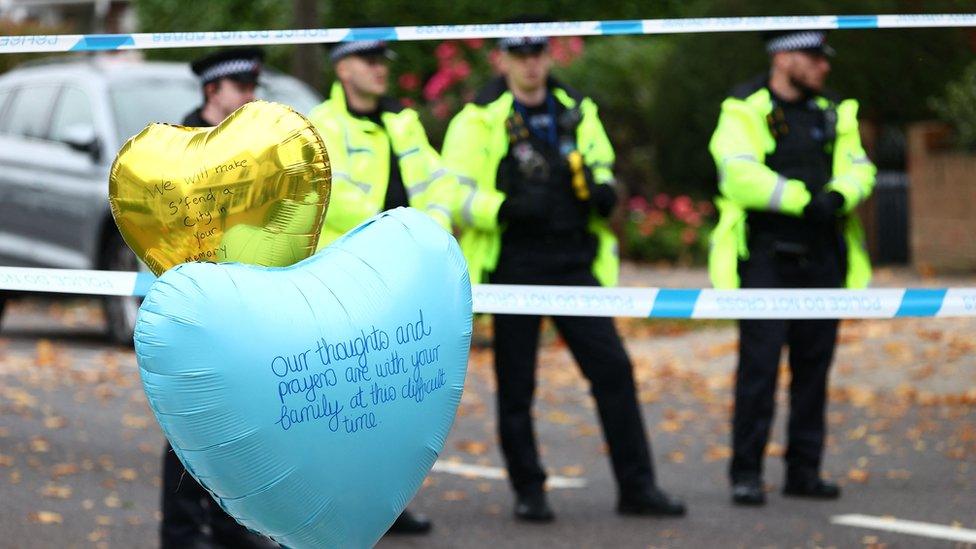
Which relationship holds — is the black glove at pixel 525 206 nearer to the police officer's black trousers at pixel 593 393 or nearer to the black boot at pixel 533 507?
the police officer's black trousers at pixel 593 393

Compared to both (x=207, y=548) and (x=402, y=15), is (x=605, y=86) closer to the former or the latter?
(x=402, y=15)

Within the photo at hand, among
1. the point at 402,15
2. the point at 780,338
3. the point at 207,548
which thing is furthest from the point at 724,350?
the point at 402,15

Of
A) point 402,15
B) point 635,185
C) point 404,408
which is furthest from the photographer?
point 402,15

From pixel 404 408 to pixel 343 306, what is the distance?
0.29 metres

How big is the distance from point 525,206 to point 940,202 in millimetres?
9782

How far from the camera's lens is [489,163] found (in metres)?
6.90

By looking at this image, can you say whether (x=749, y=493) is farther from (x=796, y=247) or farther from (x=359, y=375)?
(x=359, y=375)

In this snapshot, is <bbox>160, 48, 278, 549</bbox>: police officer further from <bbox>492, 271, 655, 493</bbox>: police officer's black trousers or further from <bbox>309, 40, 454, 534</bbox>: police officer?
<bbox>492, 271, 655, 493</bbox>: police officer's black trousers

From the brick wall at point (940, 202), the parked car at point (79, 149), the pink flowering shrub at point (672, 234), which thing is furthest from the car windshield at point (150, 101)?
the brick wall at point (940, 202)

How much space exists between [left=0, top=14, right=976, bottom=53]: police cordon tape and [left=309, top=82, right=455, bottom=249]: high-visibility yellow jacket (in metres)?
0.65

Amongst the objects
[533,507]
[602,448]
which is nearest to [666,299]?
[533,507]

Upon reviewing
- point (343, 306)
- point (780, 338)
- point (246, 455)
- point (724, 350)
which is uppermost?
point (343, 306)

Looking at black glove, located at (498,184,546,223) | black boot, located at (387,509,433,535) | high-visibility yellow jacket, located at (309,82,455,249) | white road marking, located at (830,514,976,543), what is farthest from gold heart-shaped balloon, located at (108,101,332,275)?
white road marking, located at (830,514,976,543)

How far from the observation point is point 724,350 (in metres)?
12.0
